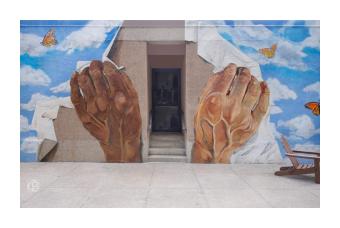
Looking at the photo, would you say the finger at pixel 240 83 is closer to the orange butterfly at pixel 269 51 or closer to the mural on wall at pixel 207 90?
the mural on wall at pixel 207 90

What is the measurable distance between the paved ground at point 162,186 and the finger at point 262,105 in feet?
4.66

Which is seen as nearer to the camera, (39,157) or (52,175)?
(52,175)

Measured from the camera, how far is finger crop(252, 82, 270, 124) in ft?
31.3

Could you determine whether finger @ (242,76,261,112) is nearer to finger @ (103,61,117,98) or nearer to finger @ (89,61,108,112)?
finger @ (103,61,117,98)

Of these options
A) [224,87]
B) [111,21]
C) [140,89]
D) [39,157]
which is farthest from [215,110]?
[39,157]

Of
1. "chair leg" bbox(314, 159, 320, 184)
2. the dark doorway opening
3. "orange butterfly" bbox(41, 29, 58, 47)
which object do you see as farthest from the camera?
the dark doorway opening

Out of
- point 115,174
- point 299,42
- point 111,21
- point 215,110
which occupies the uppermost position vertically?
point 111,21

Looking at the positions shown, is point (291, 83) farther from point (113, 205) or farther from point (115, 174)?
point (113, 205)

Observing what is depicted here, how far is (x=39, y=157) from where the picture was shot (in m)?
9.61

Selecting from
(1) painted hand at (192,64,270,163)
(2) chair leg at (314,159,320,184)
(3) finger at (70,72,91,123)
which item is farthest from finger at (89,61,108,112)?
(2) chair leg at (314,159,320,184)

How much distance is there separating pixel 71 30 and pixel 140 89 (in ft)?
8.41

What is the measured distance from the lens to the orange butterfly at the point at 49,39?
951cm

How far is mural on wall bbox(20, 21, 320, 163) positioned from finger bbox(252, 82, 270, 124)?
0.09 ft

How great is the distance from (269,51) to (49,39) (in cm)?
624
